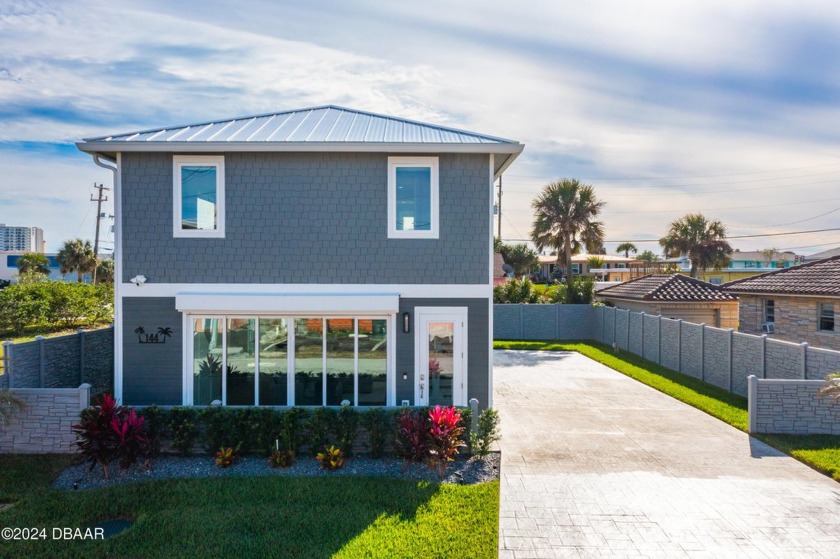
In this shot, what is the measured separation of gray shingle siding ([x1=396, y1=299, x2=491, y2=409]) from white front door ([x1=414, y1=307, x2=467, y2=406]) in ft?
0.29

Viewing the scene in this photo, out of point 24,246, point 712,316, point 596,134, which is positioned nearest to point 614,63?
point 596,134

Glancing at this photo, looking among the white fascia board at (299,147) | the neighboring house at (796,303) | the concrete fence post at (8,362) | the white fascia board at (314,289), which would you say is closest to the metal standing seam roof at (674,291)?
the neighboring house at (796,303)

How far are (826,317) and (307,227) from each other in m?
16.9

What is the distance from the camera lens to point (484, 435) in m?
8.98

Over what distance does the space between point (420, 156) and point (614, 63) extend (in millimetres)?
9437

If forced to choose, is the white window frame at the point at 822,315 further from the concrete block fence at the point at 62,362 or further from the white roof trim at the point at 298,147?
the concrete block fence at the point at 62,362

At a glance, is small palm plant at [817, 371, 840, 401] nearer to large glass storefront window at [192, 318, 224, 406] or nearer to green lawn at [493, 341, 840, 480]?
green lawn at [493, 341, 840, 480]

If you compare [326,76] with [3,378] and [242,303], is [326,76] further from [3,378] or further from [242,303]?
[3,378]

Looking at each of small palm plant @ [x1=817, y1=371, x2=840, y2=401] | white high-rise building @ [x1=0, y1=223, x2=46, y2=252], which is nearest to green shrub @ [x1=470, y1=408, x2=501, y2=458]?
small palm plant @ [x1=817, y1=371, x2=840, y2=401]

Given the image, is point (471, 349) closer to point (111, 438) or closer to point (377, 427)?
point (377, 427)

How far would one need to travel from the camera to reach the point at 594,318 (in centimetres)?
2628

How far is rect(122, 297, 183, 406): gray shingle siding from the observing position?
1020 centimetres

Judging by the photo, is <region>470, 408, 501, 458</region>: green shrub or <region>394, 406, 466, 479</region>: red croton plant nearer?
<region>394, 406, 466, 479</region>: red croton plant

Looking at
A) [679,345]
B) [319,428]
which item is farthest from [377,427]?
[679,345]
